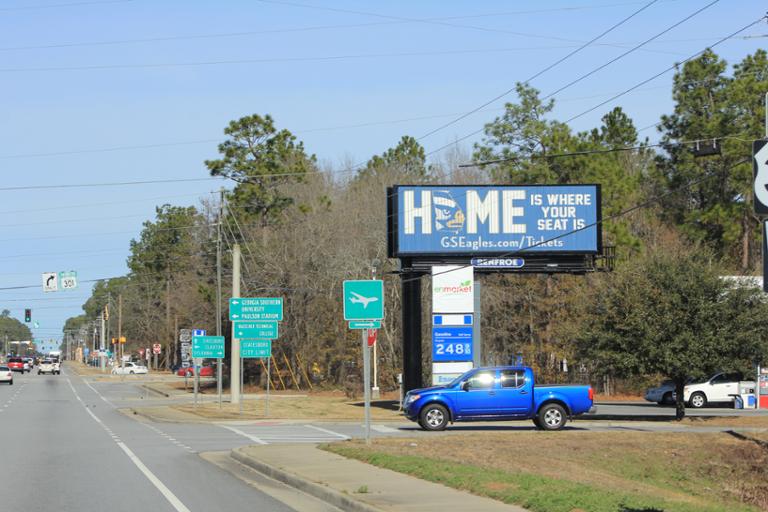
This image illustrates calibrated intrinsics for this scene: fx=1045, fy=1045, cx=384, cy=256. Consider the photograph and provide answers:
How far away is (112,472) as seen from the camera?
19297 millimetres

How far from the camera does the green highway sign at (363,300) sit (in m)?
22.5

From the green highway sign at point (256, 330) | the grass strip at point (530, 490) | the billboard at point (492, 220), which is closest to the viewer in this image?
the grass strip at point (530, 490)

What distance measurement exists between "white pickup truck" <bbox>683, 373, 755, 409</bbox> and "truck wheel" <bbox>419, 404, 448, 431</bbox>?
17.5 meters

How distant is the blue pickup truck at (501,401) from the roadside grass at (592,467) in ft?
6.82

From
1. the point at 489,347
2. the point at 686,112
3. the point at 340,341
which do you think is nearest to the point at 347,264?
the point at 340,341

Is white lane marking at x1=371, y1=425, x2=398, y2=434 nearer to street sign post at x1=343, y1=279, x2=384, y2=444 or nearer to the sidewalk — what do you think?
street sign post at x1=343, y1=279, x2=384, y2=444

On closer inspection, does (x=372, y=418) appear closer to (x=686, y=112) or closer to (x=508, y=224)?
(x=508, y=224)

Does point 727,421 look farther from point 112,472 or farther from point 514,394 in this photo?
point 112,472

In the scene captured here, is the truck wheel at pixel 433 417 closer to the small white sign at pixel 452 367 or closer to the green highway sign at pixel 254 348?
the small white sign at pixel 452 367

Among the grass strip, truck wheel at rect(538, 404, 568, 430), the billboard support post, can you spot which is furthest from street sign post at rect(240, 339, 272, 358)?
the grass strip

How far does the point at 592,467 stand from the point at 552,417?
352 inches

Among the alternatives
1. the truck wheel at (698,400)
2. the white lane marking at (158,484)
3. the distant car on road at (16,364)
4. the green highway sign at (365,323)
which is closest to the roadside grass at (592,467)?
the green highway sign at (365,323)

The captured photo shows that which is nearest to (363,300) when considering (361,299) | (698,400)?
(361,299)

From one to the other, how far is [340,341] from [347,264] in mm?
4462
